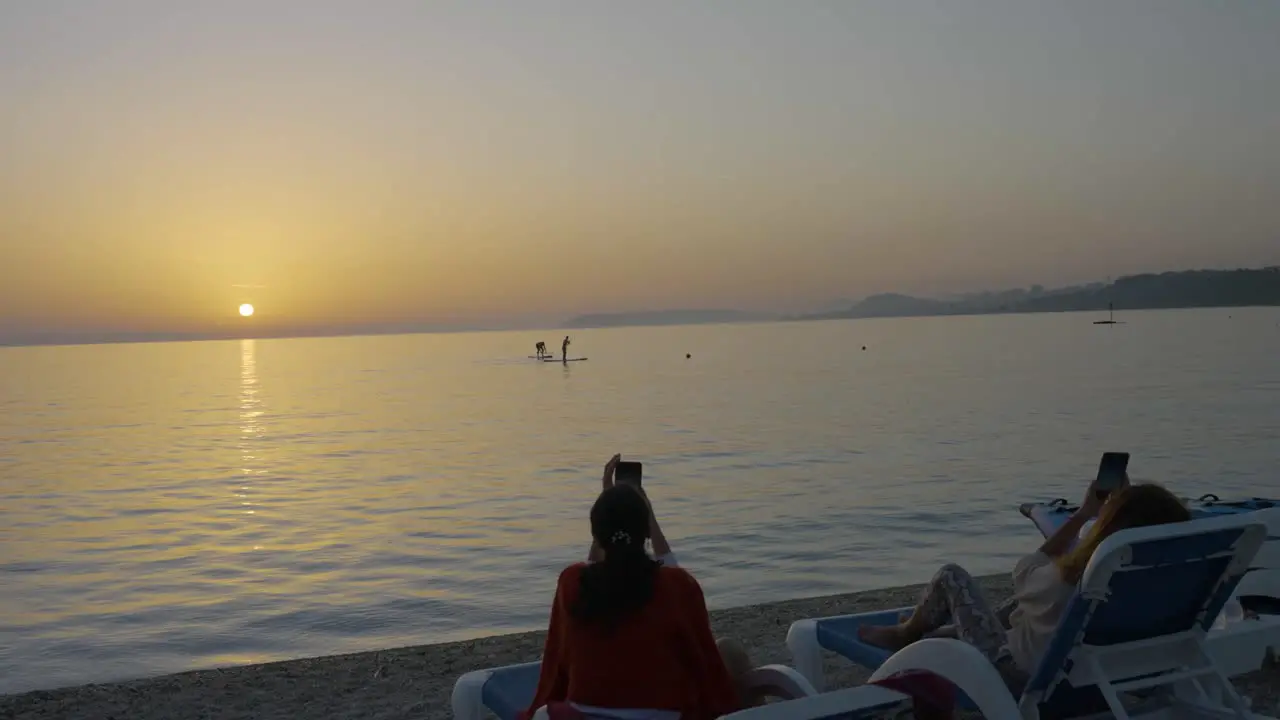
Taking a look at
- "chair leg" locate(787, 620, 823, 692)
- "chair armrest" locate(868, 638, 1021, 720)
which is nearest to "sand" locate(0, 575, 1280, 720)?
"chair leg" locate(787, 620, 823, 692)

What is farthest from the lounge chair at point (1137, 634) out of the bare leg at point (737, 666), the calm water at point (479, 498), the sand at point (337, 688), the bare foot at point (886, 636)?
the calm water at point (479, 498)

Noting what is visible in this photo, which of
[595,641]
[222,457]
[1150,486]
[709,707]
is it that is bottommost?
[222,457]

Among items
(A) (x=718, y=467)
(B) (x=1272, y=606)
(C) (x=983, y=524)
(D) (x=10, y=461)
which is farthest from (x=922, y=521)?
(D) (x=10, y=461)

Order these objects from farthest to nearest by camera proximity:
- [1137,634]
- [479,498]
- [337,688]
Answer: [479,498] < [337,688] < [1137,634]

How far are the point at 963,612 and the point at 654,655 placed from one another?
4.86ft

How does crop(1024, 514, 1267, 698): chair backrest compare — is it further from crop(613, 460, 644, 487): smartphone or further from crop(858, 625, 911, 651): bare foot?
crop(613, 460, 644, 487): smartphone

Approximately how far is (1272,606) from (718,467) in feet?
47.9

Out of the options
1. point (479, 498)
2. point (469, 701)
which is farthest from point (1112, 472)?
point (479, 498)

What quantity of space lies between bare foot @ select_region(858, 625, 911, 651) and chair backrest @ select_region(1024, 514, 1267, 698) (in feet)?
2.68

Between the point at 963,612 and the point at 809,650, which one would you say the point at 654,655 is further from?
the point at 809,650

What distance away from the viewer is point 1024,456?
858 inches

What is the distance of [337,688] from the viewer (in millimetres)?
6363

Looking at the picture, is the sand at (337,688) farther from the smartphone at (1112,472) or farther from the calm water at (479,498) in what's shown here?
the calm water at (479,498)

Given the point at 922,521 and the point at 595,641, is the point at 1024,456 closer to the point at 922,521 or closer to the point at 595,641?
the point at 922,521
